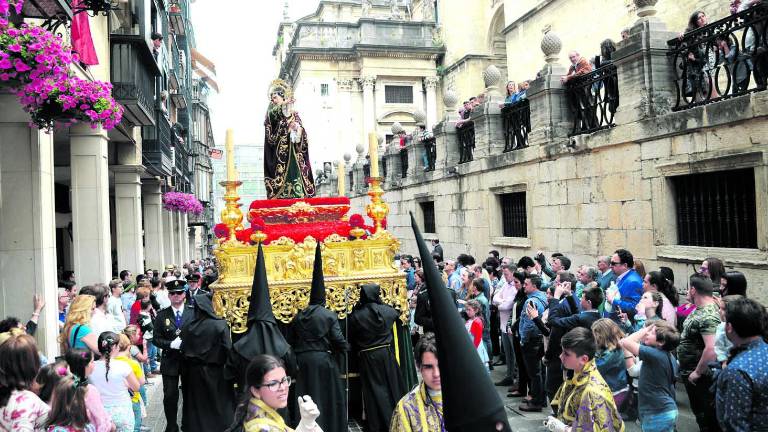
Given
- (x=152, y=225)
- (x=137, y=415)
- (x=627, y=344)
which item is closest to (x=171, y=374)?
(x=137, y=415)

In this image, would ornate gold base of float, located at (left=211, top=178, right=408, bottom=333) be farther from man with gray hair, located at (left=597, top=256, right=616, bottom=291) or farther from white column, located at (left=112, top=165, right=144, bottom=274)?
white column, located at (left=112, top=165, right=144, bottom=274)

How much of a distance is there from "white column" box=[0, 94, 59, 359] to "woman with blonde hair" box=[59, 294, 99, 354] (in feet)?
6.51

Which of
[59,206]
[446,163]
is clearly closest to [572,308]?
[446,163]

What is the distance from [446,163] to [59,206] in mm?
11931

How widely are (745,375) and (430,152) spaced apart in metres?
16.0

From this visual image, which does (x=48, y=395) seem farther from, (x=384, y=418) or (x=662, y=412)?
(x=662, y=412)

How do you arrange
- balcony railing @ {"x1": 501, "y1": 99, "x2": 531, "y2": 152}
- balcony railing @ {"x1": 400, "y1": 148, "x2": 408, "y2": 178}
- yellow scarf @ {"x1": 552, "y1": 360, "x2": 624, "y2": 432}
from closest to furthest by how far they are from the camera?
yellow scarf @ {"x1": 552, "y1": 360, "x2": 624, "y2": 432}
balcony railing @ {"x1": 501, "y1": 99, "x2": 531, "y2": 152}
balcony railing @ {"x1": 400, "y1": 148, "x2": 408, "y2": 178}

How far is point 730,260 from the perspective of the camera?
7.79 m

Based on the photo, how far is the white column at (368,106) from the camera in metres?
40.4

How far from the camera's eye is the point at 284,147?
848 centimetres

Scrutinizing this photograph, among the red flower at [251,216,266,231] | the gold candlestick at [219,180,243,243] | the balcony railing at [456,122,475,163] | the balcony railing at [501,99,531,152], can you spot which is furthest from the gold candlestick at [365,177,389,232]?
the balcony railing at [456,122,475,163]

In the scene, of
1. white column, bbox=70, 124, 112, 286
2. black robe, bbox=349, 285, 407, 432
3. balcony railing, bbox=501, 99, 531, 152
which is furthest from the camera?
balcony railing, bbox=501, 99, 531, 152

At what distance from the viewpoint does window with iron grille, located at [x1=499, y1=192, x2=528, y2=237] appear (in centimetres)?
1348

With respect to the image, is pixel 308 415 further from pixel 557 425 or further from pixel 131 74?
pixel 131 74
